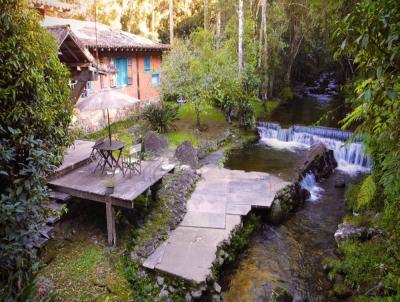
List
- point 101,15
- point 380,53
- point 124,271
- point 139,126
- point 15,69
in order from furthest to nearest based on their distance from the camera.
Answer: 1. point 101,15
2. point 139,126
3. point 124,271
4. point 15,69
5. point 380,53

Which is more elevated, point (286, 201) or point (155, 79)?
point (155, 79)

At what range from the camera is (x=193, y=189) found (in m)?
11.2

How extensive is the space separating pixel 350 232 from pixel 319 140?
30.9 ft

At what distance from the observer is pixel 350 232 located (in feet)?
30.8

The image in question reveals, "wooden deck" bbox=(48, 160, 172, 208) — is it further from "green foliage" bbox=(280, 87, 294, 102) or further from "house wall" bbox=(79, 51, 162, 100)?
"green foliage" bbox=(280, 87, 294, 102)

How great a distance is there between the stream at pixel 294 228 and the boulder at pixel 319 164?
0.32m

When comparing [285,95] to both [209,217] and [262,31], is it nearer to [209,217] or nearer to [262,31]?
[262,31]

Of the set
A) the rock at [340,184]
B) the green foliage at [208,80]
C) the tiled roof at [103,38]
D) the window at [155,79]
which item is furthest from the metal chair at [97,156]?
the window at [155,79]

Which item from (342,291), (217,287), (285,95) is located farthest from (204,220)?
(285,95)

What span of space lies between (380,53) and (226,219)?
22.6ft

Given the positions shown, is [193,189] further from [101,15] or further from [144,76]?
[101,15]

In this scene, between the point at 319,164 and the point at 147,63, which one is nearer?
the point at 319,164

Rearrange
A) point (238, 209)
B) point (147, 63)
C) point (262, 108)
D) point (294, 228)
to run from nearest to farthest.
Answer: point (238, 209)
point (294, 228)
point (147, 63)
point (262, 108)

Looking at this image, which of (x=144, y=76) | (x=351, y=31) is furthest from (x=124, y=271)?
(x=144, y=76)
